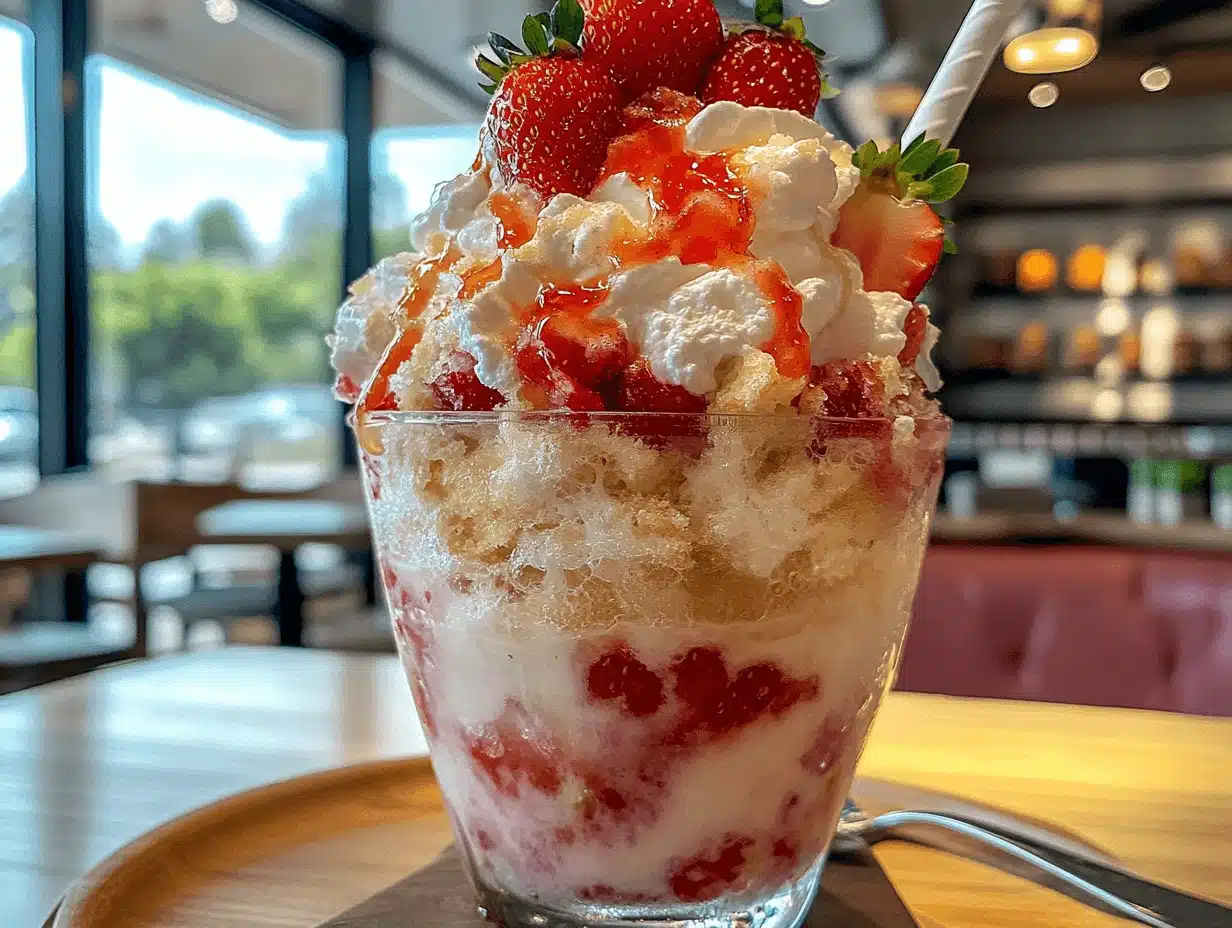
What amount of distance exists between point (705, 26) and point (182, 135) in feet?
15.2

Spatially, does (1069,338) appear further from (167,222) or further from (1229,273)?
(167,222)

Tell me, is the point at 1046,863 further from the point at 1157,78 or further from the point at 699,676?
the point at 1157,78

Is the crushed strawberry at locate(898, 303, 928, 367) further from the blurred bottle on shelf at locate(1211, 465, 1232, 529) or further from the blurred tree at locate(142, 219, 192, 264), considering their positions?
the blurred tree at locate(142, 219, 192, 264)

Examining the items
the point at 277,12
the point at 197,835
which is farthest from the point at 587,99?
the point at 277,12

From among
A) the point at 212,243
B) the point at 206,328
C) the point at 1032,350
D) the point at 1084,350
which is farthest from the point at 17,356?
the point at 1084,350

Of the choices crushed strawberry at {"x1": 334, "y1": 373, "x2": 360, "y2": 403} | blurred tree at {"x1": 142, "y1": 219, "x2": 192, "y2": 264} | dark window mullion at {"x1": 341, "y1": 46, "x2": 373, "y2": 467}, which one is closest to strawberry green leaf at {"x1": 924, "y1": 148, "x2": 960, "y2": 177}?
crushed strawberry at {"x1": 334, "y1": 373, "x2": 360, "y2": 403}

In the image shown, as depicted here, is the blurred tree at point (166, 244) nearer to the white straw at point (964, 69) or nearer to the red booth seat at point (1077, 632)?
the red booth seat at point (1077, 632)

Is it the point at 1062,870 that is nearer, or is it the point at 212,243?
the point at 1062,870

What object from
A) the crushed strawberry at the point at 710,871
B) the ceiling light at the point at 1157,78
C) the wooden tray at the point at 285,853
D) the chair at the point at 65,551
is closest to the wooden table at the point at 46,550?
the chair at the point at 65,551

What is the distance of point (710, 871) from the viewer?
537mm

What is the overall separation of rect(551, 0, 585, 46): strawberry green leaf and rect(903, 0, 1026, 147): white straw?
0.64 feet

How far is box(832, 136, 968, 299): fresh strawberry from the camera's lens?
598 millimetres

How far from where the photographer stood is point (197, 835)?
0.68 m

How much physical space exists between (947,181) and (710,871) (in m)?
0.38
